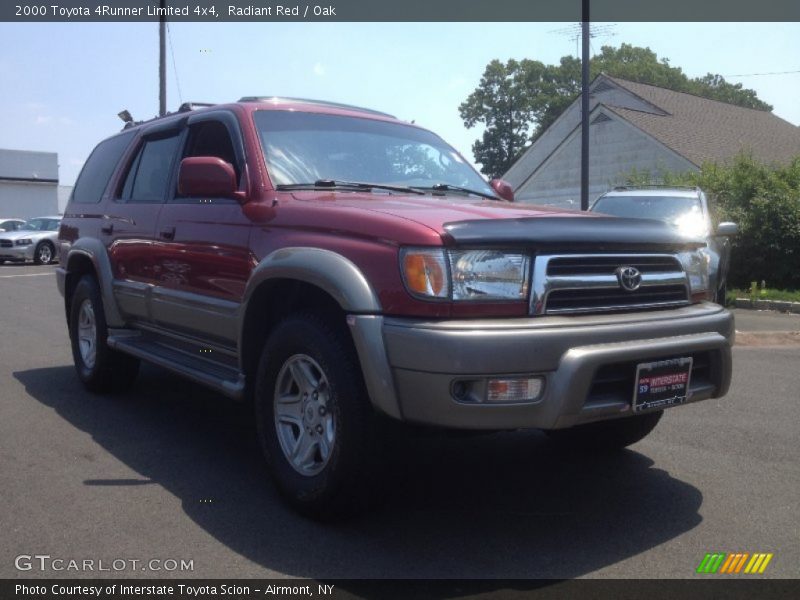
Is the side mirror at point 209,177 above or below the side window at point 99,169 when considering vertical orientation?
below

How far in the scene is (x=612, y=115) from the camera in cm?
2880

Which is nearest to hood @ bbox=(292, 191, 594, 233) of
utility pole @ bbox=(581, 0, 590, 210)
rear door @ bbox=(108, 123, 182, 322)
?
rear door @ bbox=(108, 123, 182, 322)

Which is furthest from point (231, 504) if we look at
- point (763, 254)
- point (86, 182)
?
point (763, 254)

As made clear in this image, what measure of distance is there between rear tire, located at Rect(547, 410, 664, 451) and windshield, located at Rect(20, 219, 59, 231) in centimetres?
2458

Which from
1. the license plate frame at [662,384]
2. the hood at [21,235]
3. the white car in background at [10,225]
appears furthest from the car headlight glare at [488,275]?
the white car in background at [10,225]

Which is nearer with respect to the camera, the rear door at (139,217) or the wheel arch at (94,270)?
the rear door at (139,217)

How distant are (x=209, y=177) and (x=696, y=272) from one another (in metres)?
2.52

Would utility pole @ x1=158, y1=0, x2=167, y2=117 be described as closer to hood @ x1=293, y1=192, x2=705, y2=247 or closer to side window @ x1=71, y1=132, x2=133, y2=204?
side window @ x1=71, y1=132, x2=133, y2=204

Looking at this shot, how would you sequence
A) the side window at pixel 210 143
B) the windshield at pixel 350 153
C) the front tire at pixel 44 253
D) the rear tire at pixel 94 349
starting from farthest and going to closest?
the front tire at pixel 44 253 → the rear tire at pixel 94 349 → the side window at pixel 210 143 → the windshield at pixel 350 153

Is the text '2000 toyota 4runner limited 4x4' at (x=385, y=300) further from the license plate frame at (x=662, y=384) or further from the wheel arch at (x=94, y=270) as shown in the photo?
the wheel arch at (x=94, y=270)

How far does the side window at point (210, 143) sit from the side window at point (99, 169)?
3.98 feet

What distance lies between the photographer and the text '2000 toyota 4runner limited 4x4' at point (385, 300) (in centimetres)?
323

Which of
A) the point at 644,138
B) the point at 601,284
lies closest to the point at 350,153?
the point at 601,284

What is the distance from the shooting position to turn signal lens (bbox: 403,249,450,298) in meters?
3.28
